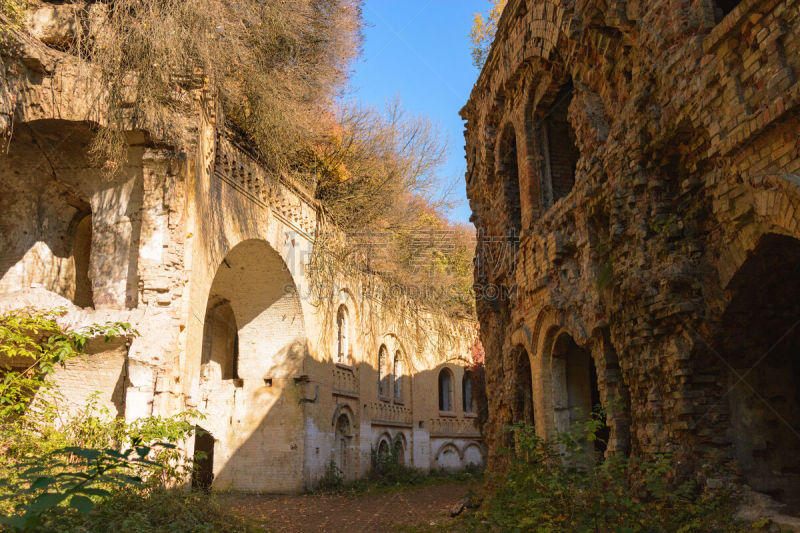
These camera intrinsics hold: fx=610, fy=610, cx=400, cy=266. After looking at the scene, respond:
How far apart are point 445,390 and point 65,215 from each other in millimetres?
16868

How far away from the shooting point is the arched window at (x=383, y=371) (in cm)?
2129

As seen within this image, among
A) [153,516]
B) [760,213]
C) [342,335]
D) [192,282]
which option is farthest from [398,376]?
[760,213]

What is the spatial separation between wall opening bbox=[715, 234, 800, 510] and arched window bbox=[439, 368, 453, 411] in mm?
19280

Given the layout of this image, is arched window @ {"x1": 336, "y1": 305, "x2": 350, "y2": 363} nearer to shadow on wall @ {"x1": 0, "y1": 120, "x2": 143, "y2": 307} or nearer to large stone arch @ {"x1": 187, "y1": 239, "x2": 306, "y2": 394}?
large stone arch @ {"x1": 187, "y1": 239, "x2": 306, "y2": 394}

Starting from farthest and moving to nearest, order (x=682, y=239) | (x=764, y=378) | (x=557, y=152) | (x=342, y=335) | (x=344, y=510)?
(x=342, y=335) → (x=344, y=510) → (x=557, y=152) → (x=682, y=239) → (x=764, y=378)

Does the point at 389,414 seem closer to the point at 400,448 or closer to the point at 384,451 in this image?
the point at 384,451

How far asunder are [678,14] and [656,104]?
867 millimetres

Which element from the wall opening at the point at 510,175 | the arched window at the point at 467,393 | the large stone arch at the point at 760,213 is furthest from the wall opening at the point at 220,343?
the large stone arch at the point at 760,213

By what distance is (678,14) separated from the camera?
5.89 meters

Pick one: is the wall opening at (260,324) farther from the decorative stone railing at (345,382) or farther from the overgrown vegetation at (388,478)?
the overgrown vegetation at (388,478)

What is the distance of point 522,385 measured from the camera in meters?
10.6

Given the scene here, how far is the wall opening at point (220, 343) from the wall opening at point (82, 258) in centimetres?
397

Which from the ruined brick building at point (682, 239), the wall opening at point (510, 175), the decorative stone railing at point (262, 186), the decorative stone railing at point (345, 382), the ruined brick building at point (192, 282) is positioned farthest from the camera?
the decorative stone railing at point (345, 382)

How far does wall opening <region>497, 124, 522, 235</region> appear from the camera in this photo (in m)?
11.4
